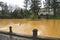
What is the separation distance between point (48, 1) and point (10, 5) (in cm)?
1424

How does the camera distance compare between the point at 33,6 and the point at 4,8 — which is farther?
the point at 4,8

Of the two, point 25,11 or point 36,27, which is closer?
point 36,27

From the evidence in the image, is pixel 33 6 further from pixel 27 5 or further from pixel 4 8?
pixel 4 8

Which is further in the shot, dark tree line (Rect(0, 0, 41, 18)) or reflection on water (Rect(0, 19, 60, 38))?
dark tree line (Rect(0, 0, 41, 18))

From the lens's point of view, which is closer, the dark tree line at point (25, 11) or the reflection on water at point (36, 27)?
the reflection on water at point (36, 27)

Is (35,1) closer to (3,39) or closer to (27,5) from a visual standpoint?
(27,5)

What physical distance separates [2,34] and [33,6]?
33.1 metres

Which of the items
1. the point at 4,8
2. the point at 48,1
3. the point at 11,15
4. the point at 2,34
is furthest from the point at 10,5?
the point at 2,34

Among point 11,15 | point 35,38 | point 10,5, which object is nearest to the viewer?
point 35,38

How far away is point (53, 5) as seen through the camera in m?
39.9

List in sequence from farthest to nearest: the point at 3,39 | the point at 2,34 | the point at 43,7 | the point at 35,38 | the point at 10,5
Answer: the point at 10,5
the point at 43,7
the point at 2,34
the point at 3,39
the point at 35,38

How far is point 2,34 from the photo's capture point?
8.13 m

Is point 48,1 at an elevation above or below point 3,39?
above

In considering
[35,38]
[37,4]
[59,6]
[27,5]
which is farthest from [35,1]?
[35,38]
